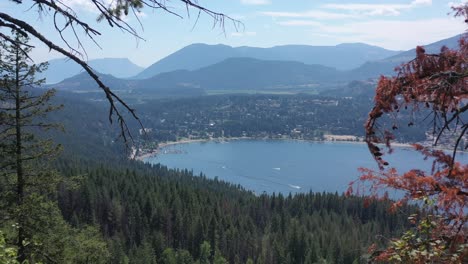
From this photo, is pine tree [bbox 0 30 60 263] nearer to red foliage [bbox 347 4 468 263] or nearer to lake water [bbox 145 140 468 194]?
red foliage [bbox 347 4 468 263]

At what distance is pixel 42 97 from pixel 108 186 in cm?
6554

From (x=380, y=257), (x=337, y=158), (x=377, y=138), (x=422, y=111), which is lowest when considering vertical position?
(x=337, y=158)

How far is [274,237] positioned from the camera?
67812 millimetres

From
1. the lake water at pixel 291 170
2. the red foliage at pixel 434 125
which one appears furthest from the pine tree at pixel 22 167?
the lake water at pixel 291 170

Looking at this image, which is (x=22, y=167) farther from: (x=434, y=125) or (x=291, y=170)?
(x=291, y=170)

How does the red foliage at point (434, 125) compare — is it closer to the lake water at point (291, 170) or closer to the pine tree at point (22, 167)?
the pine tree at point (22, 167)

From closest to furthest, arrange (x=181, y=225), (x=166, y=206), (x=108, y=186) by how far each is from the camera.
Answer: (x=181, y=225)
(x=166, y=206)
(x=108, y=186)

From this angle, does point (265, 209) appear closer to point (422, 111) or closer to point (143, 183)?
point (143, 183)

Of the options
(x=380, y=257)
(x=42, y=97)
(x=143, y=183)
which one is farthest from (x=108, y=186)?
(x=380, y=257)

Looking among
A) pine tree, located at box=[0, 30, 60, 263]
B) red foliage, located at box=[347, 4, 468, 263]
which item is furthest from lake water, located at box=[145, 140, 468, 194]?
red foliage, located at box=[347, 4, 468, 263]

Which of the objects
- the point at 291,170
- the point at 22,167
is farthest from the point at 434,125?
the point at 291,170

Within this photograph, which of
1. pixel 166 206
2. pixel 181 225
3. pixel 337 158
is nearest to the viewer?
pixel 181 225

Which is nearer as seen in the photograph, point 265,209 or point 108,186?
point 108,186

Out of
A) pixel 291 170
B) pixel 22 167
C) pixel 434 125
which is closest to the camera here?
pixel 434 125
